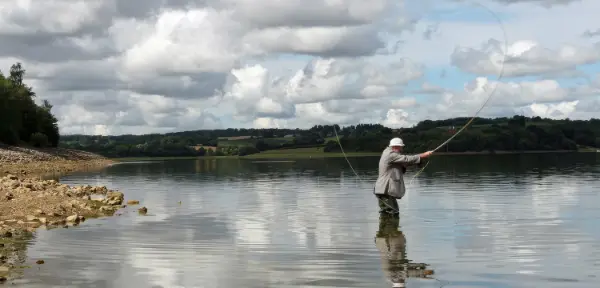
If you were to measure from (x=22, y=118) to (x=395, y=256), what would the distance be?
117 meters

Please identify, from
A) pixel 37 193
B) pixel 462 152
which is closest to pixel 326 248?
pixel 37 193

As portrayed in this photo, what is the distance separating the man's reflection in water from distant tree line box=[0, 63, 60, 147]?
97.2m

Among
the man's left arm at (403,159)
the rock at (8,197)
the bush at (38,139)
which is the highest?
the bush at (38,139)

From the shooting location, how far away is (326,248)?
1573cm

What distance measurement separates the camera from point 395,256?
567 inches

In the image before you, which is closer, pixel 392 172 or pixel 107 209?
pixel 392 172

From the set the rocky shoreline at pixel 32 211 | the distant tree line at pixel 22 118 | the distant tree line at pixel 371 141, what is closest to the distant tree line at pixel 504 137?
the distant tree line at pixel 371 141

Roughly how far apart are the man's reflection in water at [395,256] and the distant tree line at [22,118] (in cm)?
9716

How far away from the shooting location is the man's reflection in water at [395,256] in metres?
12.1

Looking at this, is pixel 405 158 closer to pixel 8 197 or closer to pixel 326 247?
pixel 326 247

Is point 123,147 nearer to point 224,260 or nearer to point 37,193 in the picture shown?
point 37,193

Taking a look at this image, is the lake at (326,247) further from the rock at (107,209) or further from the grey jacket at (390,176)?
the grey jacket at (390,176)

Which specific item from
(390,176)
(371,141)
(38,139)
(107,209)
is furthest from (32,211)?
(371,141)

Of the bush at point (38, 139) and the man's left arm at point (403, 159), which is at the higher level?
the bush at point (38, 139)
